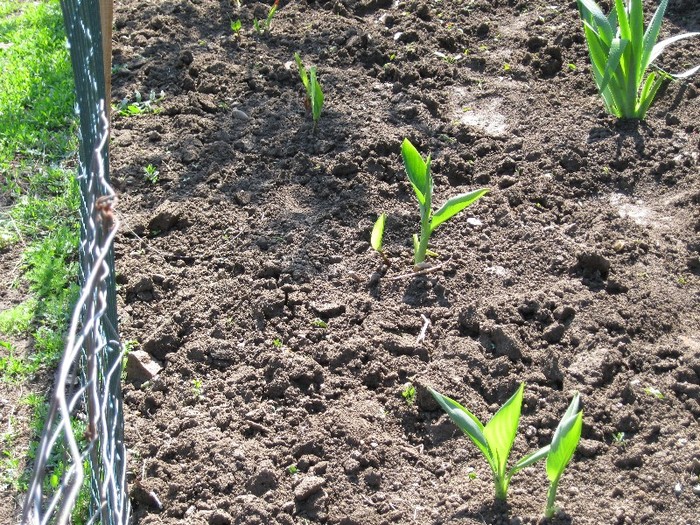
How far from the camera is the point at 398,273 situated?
9.71 ft

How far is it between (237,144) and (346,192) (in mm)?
600

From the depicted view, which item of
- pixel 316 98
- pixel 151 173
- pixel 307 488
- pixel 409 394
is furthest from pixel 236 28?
pixel 307 488

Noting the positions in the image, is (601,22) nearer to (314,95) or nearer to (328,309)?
(314,95)

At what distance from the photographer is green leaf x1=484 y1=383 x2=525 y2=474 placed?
1966 millimetres

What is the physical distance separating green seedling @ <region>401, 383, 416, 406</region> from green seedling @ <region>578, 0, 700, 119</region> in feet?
4.93

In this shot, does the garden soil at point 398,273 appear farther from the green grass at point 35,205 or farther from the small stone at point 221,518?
the green grass at point 35,205

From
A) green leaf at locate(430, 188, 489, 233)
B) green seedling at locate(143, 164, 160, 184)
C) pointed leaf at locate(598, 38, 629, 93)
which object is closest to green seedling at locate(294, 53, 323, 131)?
green seedling at locate(143, 164, 160, 184)

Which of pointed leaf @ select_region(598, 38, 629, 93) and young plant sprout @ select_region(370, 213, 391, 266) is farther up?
pointed leaf @ select_region(598, 38, 629, 93)

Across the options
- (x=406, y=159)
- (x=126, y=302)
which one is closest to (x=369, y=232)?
(x=406, y=159)

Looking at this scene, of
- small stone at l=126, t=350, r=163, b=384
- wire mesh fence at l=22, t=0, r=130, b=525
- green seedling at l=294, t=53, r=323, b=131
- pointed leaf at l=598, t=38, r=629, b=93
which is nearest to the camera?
wire mesh fence at l=22, t=0, r=130, b=525

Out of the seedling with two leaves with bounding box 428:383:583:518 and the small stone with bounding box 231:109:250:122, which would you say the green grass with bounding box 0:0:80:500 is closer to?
the small stone with bounding box 231:109:250:122

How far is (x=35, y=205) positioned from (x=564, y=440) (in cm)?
246

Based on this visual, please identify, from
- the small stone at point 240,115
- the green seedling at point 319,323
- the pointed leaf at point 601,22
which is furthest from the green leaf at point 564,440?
the small stone at point 240,115

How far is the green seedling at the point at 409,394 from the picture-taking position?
2511mm
